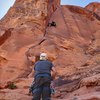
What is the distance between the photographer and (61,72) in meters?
19.0

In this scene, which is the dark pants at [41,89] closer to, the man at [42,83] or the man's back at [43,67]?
the man at [42,83]

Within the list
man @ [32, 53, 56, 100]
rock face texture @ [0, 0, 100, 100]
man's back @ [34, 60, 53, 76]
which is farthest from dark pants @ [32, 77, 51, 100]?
rock face texture @ [0, 0, 100, 100]

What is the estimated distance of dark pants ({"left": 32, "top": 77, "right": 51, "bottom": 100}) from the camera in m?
12.3

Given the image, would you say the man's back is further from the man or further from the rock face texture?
the rock face texture

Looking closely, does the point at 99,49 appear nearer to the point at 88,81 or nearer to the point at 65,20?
the point at 65,20

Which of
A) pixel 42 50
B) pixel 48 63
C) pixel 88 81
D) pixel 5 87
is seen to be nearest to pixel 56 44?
pixel 42 50

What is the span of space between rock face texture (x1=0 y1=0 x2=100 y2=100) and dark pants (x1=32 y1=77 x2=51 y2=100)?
1800mm

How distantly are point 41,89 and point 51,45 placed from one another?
367 inches

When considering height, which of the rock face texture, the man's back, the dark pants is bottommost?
the dark pants

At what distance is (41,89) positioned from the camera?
41.0 ft

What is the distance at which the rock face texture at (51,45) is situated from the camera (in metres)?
17.0

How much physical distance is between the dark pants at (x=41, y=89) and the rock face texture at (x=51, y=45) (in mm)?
1800

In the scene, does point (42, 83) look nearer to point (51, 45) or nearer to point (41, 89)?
point (41, 89)

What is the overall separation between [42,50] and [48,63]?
28.1 feet
